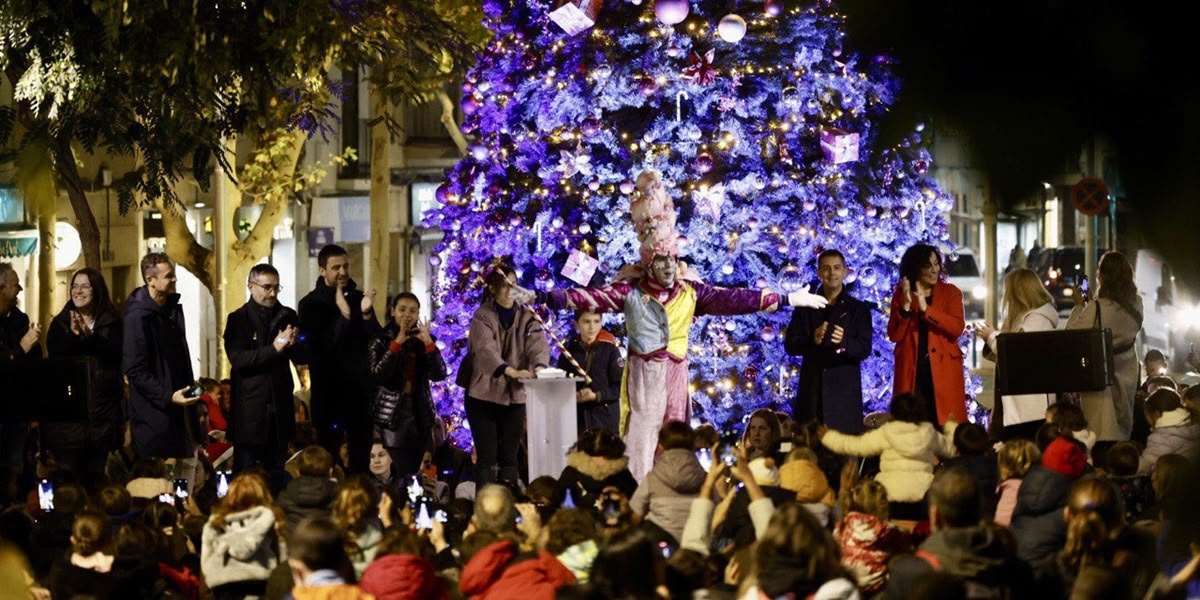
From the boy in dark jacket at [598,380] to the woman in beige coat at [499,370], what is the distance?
77cm

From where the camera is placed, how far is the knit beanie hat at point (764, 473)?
30.3ft

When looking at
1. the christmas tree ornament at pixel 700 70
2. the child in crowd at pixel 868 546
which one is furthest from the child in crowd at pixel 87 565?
the christmas tree ornament at pixel 700 70

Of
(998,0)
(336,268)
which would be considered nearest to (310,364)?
(336,268)

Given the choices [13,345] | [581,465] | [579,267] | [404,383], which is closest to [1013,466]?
[581,465]

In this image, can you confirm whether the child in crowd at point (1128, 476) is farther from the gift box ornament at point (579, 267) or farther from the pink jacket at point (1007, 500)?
the gift box ornament at point (579, 267)

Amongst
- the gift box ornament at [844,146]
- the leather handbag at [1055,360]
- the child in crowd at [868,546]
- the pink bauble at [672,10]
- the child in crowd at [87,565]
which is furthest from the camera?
the pink bauble at [672,10]

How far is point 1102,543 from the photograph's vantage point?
7.44 metres

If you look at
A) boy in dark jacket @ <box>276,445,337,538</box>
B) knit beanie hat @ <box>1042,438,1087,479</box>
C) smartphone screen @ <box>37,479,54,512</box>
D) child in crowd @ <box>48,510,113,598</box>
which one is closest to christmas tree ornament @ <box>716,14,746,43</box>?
knit beanie hat @ <box>1042,438,1087,479</box>

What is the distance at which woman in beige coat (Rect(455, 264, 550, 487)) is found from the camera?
1277cm

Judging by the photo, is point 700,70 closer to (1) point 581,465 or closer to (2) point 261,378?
(2) point 261,378

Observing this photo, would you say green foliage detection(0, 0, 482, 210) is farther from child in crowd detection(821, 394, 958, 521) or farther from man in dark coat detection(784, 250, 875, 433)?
child in crowd detection(821, 394, 958, 521)

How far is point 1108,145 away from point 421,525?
7.74 metres

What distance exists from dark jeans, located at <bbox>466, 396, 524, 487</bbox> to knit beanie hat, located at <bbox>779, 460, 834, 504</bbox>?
12.5 ft

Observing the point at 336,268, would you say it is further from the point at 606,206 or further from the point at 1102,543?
the point at 1102,543
